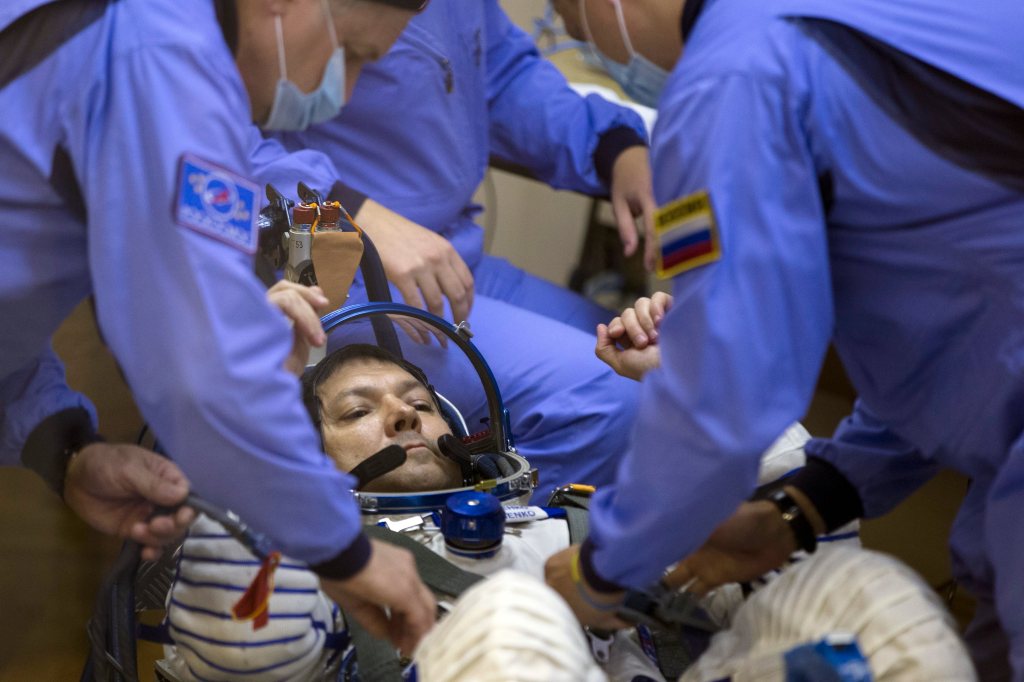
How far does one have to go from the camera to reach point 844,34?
1053 millimetres

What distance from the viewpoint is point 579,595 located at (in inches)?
47.7

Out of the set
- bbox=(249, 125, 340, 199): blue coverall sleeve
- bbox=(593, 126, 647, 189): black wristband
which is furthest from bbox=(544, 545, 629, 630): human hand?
bbox=(593, 126, 647, 189): black wristband

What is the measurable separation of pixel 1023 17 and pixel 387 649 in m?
1.00

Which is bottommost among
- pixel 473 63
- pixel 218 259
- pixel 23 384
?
pixel 23 384

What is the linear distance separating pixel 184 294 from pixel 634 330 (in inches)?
32.4

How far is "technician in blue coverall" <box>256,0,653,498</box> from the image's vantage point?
6.41ft

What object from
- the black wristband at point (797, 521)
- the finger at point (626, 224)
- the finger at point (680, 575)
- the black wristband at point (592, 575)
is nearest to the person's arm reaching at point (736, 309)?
the black wristband at point (592, 575)

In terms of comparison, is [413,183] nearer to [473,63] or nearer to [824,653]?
[473,63]

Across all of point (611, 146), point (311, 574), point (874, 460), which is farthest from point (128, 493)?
point (611, 146)

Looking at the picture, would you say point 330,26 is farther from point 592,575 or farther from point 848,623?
point 848,623

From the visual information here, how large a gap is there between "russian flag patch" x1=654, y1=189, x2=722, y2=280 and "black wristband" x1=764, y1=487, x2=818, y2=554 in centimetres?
46

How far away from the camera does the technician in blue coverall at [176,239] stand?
100 centimetres

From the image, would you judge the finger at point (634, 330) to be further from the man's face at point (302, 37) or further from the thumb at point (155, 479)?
the thumb at point (155, 479)

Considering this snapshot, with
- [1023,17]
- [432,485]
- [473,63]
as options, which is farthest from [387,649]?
[473,63]
